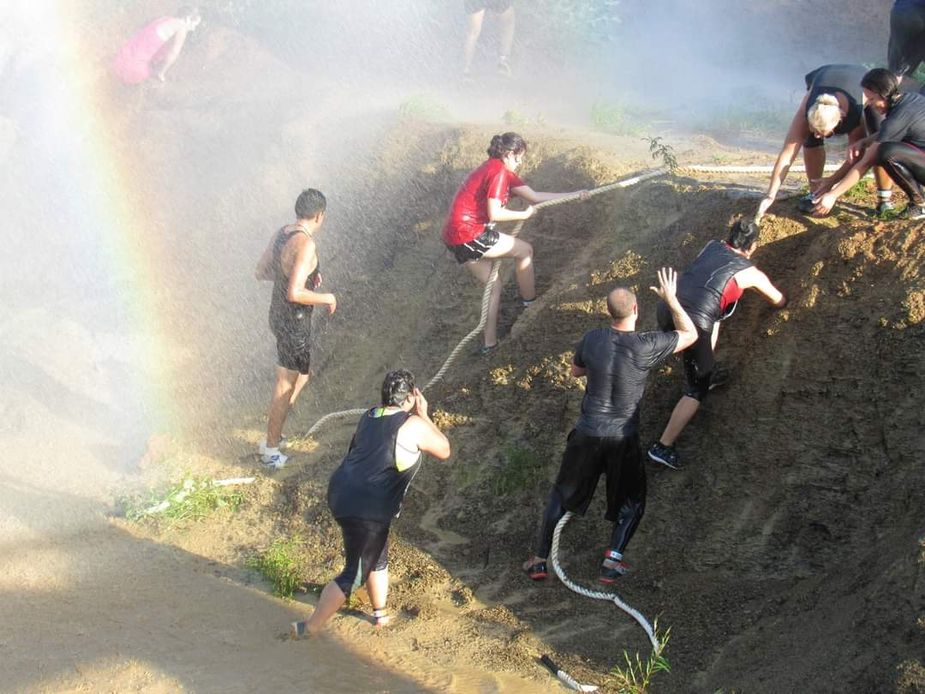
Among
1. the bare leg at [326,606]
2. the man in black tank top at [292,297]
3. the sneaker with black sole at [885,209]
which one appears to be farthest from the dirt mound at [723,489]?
the man in black tank top at [292,297]

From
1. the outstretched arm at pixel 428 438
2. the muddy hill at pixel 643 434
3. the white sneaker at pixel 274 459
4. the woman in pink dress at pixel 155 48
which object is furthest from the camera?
the woman in pink dress at pixel 155 48

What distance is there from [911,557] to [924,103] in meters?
3.17

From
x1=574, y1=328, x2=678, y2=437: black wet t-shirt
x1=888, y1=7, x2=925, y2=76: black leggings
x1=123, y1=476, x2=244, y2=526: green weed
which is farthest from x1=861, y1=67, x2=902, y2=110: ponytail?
x1=123, y1=476, x2=244, y2=526: green weed

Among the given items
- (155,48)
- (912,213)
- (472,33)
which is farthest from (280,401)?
(155,48)

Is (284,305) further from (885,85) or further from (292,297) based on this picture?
(885,85)

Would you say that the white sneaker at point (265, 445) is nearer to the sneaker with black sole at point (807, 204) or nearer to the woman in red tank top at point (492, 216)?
the woman in red tank top at point (492, 216)

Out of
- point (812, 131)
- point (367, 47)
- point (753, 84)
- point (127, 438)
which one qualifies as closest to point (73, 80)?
point (367, 47)

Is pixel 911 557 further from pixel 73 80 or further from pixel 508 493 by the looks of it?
pixel 73 80

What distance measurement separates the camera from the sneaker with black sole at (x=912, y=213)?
675 cm

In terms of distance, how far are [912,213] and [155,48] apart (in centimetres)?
1228

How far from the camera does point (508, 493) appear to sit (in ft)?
24.9

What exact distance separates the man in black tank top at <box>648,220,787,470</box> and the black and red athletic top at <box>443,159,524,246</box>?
2.03 m

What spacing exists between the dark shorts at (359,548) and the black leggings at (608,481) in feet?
3.72

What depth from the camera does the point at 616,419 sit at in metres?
6.39
